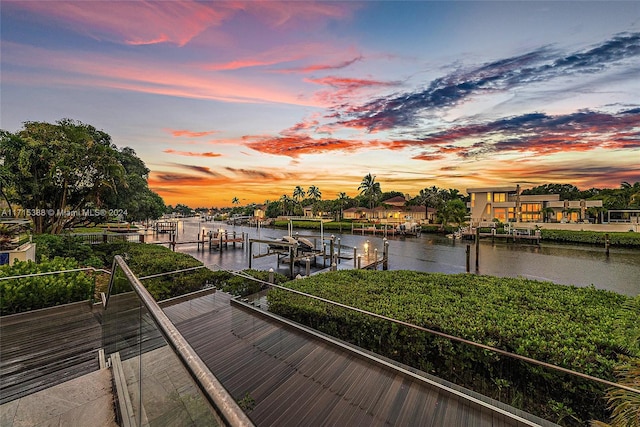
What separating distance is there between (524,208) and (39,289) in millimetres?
54635

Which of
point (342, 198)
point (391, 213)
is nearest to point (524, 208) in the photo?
point (391, 213)

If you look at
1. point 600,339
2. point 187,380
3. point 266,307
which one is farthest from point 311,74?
point 187,380

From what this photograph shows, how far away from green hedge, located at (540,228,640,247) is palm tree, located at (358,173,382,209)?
122 feet

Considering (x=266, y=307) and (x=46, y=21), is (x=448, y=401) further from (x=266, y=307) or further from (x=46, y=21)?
(x=46, y=21)

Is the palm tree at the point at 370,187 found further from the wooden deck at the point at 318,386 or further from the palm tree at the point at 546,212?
the wooden deck at the point at 318,386

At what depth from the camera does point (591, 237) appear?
28.4m

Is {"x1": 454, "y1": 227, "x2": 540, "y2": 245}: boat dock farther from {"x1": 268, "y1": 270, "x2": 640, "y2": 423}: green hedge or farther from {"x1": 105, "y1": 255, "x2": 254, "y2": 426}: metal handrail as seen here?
{"x1": 105, "y1": 255, "x2": 254, "y2": 426}: metal handrail

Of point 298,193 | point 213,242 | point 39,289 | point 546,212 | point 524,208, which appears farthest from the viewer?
point 298,193

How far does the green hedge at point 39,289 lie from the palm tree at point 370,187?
62.8 metres

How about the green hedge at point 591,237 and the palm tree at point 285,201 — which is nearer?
the green hedge at point 591,237

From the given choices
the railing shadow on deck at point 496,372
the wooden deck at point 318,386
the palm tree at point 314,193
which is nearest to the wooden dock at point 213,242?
the wooden deck at point 318,386

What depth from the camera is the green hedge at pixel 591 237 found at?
2627 cm

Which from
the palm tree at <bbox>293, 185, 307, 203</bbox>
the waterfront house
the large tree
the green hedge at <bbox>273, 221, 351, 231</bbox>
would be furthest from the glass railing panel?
the palm tree at <bbox>293, 185, 307, 203</bbox>

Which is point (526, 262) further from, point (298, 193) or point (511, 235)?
point (298, 193)
